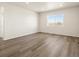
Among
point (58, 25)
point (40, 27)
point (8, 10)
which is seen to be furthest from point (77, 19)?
point (8, 10)

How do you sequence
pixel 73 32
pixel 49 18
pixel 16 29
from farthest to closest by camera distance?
pixel 49 18 < pixel 73 32 < pixel 16 29

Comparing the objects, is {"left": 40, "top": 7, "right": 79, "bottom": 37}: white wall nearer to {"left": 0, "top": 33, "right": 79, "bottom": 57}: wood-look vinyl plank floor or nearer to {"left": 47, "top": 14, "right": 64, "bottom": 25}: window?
{"left": 47, "top": 14, "right": 64, "bottom": 25}: window

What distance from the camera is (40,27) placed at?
27.7ft

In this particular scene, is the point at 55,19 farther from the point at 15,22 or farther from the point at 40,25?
the point at 15,22

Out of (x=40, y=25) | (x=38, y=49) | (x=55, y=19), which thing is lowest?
(x=38, y=49)

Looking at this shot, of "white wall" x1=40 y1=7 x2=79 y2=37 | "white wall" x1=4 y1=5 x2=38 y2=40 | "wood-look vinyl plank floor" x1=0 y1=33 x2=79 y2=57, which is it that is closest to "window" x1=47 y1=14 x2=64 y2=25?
"white wall" x1=40 y1=7 x2=79 y2=37

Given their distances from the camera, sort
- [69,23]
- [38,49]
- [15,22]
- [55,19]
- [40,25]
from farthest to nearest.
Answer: [40,25]
[55,19]
[69,23]
[15,22]
[38,49]

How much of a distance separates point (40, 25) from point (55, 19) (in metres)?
2.07

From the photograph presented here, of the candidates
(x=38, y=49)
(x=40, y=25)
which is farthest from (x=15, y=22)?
(x=40, y=25)

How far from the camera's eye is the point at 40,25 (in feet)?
27.6

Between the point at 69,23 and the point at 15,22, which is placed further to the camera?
the point at 69,23

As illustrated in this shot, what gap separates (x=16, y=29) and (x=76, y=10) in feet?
16.4

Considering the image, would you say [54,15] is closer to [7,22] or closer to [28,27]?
[28,27]

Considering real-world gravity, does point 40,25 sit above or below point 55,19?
below
